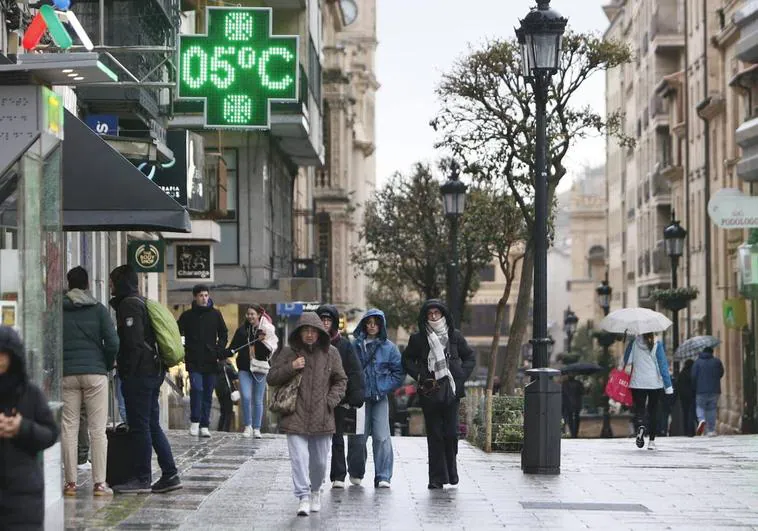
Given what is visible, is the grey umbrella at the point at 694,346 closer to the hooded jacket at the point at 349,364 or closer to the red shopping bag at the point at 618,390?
the red shopping bag at the point at 618,390

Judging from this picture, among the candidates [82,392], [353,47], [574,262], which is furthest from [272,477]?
[574,262]

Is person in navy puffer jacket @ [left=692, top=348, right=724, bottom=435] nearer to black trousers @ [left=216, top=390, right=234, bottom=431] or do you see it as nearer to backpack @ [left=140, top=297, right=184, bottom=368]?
black trousers @ [left=216, top=390, right=234, bottom=431]

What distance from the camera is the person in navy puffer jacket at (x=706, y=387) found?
31.7m

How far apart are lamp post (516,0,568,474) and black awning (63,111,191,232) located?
4.32 meters

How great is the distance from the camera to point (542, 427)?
736 inches

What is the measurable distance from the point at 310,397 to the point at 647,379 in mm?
10396

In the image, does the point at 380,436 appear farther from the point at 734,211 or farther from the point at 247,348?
the point at 734,211

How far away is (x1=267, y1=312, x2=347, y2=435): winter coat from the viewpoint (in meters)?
14.4

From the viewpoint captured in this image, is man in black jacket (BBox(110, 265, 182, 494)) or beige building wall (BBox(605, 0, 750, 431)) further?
beige building wall (BBox(605, 0, 750, 431))

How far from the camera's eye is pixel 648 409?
2452 cm

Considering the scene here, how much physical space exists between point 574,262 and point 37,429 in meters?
130

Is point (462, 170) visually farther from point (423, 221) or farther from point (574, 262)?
point (574, 262)

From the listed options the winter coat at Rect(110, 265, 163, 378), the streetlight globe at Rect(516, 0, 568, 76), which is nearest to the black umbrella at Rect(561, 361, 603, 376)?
the streetlight globe at Rect(516, 0, 568, 76)

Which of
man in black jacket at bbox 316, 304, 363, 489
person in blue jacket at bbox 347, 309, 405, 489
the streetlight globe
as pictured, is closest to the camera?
man in black jacket at bbox 316, 304, 363, 489
